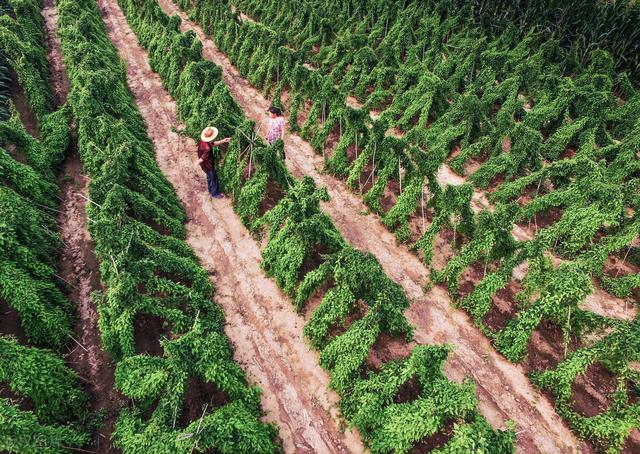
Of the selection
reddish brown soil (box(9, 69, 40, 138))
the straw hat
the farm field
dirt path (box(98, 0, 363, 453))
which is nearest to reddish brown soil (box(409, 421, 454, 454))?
the farm field

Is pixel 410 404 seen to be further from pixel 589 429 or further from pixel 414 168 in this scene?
pixel 414 168

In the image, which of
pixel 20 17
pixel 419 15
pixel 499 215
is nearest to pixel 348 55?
pixel 419 15

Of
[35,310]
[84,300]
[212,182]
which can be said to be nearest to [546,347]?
[212,182]

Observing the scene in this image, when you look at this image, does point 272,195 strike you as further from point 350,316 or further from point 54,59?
point 54,59

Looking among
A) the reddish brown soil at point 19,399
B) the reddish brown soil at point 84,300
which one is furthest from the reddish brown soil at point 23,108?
the reddish brown soil at point 19,399

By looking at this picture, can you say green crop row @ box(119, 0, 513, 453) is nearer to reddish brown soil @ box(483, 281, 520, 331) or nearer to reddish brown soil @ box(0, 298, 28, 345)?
reddish brown soil @ box(483, 281, 520, 331)

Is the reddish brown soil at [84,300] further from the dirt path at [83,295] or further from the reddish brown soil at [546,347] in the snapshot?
the reddish brown soil at [546,347]

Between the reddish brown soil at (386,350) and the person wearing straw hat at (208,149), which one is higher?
the person wearing straw hat at (208,149)
